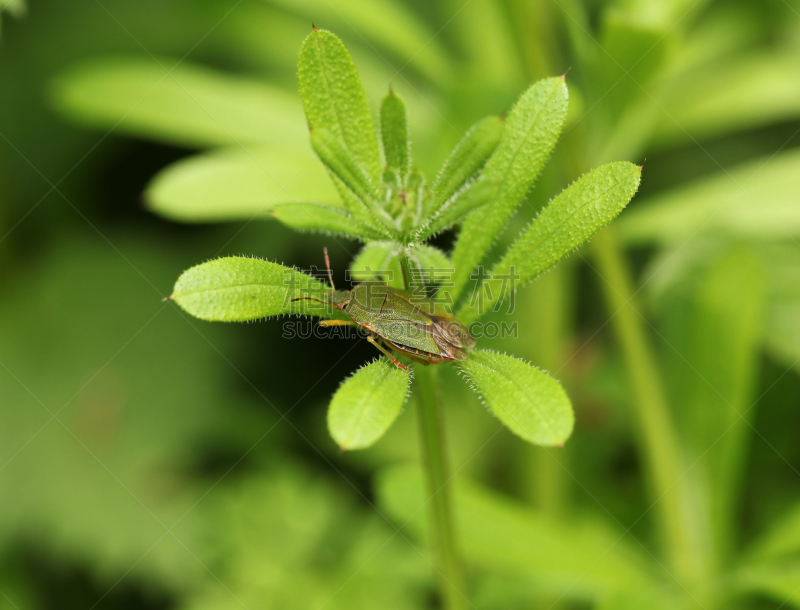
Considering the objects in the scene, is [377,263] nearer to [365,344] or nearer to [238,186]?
[238,186]

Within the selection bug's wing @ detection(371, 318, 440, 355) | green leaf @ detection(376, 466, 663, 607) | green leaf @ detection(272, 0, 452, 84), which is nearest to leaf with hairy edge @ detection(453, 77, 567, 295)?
bug's wing @ detection(371, 318, 440, 355)

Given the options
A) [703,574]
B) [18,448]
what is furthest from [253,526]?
[703,574]

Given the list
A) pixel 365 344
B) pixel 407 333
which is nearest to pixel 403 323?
pixel 407 333

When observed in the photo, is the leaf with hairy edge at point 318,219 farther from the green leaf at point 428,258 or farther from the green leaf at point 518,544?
the green leaf at point 518,544

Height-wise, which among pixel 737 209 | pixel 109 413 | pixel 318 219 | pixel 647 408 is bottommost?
pixel 109 413

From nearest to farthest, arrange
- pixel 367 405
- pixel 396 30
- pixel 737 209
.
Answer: pixel 367 405
pixel 737 209
pixel 396 30

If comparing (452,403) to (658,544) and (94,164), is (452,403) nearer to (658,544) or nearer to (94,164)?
(658,544)

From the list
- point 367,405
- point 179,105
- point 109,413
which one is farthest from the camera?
point 109,413
